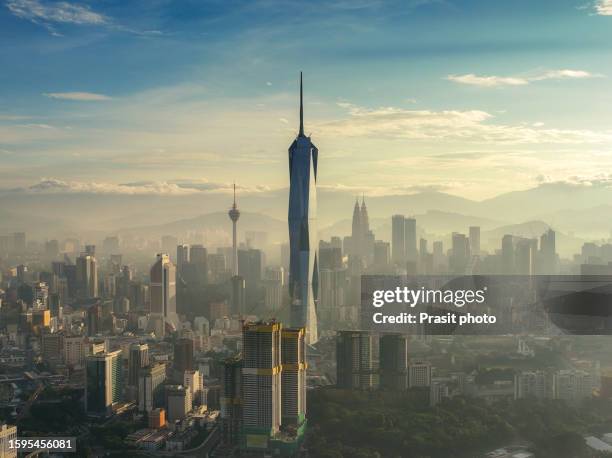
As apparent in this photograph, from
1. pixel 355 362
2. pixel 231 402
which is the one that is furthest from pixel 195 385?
pixel 355 362

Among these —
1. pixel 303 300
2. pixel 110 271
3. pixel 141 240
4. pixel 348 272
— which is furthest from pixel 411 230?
pixel 110 271

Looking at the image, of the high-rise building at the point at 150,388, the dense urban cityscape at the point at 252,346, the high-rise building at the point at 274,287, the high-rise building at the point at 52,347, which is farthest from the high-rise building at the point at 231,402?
the high-rise building at the point at 52,347

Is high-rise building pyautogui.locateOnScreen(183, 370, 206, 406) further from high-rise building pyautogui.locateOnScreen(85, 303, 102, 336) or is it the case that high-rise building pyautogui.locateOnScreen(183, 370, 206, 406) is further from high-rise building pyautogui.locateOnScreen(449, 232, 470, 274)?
high-rise building pyautogui.locateOnScreen(449, 232, 470, 274)

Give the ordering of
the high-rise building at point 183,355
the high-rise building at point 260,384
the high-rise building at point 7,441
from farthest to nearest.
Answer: the high-rise building at point 183,355 → the high-rise building at point 260,384 → the high-rise building at point 7,441

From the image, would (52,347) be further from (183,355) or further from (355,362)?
(355,362)

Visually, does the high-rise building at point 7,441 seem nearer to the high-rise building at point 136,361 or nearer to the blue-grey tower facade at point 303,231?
the high-rise building at point 136,361

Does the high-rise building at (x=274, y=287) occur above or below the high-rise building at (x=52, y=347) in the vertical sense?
above

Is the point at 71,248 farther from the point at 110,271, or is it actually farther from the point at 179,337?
the point at 179,337

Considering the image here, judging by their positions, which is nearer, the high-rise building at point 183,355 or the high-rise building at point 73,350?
the high-rise building at point 183,355
